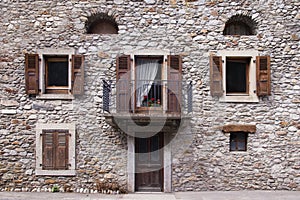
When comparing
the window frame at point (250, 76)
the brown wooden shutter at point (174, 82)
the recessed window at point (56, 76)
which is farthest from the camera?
the recessed window at point (56, 76)

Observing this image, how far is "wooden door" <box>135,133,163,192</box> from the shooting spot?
970 centimetres

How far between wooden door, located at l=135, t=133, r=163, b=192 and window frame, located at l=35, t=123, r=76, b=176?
164 cm

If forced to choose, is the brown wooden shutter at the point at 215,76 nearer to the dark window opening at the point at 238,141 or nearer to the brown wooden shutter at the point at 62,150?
the dark window opening at the point at 238,141

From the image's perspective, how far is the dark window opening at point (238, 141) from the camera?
9.77m

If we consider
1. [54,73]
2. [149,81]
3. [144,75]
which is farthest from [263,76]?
[54,73]

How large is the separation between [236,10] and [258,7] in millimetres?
595

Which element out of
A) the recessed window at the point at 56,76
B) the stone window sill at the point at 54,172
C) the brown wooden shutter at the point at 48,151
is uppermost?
the recessed window at the point at 56,76

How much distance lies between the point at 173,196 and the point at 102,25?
4.88m

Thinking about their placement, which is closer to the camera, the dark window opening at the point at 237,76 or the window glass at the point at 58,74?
the window glass at the point at 58,74

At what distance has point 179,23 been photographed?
9.77 meters

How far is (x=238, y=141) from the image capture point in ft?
32.1

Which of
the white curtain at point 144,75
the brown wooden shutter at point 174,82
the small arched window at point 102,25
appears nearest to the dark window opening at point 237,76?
the brown wooden shutter at point 174,82

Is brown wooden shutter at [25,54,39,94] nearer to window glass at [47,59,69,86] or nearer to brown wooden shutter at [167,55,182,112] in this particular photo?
window glass at [47,59,69,86]

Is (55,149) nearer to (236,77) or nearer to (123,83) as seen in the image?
(123,83)
